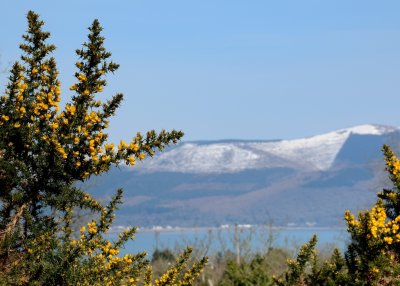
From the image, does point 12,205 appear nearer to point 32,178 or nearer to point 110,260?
point 32,178

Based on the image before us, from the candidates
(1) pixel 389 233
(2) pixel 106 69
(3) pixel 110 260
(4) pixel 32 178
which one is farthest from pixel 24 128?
(1) pixel 389 233

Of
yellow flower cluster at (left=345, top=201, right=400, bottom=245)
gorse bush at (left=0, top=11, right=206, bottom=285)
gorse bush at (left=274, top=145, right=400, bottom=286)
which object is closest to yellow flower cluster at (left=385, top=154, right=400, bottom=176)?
gorse bush at (left=274, top=145, right=400, bottom=286)

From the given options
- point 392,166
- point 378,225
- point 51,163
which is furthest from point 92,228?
point 392,166

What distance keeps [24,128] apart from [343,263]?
5229 mm

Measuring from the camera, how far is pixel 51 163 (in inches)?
319

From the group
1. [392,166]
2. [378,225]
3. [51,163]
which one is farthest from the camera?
[392,166]

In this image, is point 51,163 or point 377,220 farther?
point 377,220

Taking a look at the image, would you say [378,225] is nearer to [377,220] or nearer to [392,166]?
[377,220]

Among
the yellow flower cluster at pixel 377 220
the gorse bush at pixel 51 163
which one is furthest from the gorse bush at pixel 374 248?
the gorse bush at pixel 51 163

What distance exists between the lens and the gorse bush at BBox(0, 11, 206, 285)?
26.4 ft

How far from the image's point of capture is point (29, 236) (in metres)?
8.17

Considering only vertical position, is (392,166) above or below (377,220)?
above

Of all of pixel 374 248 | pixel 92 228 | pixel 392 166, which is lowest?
pixel 374 248

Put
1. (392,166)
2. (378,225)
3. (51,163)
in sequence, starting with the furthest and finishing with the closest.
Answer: (392,166)
(378,225)
(51,163)
